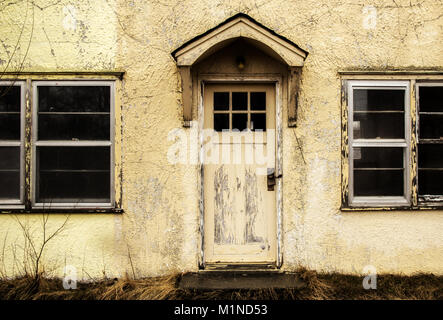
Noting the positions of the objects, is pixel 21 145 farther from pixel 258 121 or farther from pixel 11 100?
pixel 258 121

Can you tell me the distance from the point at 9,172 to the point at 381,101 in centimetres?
530

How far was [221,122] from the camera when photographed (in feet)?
14.8

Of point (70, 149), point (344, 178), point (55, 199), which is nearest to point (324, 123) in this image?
point (344, 178)

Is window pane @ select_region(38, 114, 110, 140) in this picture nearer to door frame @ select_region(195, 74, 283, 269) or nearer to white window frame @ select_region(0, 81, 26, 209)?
white window frame @ select_region(0, 81, 26, 209)

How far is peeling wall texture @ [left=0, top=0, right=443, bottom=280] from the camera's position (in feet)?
14.3

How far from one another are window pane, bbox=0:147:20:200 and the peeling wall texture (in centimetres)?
102

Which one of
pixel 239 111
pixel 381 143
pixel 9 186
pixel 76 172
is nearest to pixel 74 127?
pixel 76 172

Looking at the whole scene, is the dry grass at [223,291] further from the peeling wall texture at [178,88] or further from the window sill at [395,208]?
the window sill at [395,208]

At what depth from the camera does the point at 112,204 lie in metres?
4.37

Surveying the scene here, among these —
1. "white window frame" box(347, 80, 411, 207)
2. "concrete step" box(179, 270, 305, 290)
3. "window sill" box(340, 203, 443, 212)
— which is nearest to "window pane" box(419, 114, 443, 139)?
"white window frame" box(347, 80, 411, 207)

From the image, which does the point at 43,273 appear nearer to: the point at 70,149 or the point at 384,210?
the point at 70,149

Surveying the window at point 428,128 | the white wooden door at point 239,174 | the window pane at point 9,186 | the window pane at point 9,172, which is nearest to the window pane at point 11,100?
the window pane at point 9,172

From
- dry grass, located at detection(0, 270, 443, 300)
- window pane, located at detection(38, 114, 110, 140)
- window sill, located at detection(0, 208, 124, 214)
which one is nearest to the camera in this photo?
dry grass, located at detection(0, 270, 443, 300)

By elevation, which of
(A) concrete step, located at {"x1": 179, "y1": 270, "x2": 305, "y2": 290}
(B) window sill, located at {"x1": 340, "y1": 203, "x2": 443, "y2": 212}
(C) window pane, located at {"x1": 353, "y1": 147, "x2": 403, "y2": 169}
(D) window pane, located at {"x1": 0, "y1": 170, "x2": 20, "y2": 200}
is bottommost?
(A) concrete step, located at {"x1": 179, "y1": 270, "x2": 305, "y2": 290}
